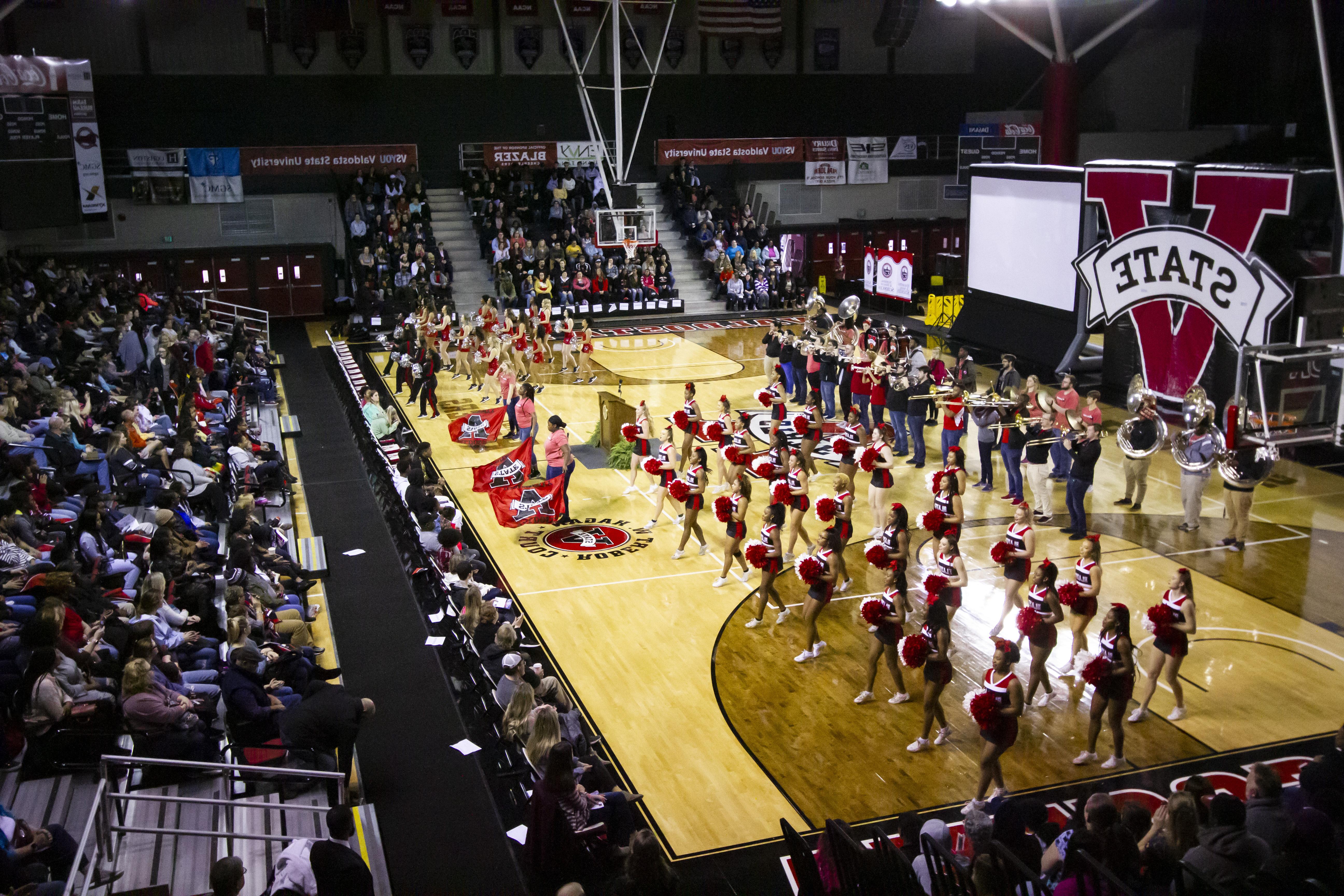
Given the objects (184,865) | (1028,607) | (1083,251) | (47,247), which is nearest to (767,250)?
(1083,251)

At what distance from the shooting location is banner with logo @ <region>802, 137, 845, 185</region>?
126ft

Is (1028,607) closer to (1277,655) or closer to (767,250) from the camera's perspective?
(1277,655)

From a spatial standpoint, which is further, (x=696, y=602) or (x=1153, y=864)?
(x=696, y=602)

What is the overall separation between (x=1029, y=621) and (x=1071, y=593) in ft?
1.87

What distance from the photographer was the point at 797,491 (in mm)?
13688

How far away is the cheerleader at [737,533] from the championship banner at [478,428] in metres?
6.80

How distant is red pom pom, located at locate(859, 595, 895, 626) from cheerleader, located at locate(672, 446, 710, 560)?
416 centimetres

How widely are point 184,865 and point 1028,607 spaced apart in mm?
7142

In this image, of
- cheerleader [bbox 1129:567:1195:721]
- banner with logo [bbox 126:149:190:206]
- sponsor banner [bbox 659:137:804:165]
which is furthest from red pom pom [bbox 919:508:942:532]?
banner with logo [bbox 126:149:190:206]

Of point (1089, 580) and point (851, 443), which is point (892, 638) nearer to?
point (1089, 580)

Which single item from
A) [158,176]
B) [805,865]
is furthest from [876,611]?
[158,176]

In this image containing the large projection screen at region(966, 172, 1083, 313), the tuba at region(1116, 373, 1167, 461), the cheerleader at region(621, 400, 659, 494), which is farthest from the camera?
the large projection screen at region(966, 172, 1083, 313)

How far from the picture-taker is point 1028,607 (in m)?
10.4

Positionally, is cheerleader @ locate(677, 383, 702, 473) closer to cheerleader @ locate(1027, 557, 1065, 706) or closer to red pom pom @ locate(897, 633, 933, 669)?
cheerleader @ locate(1027, 557, 1065, 706)
